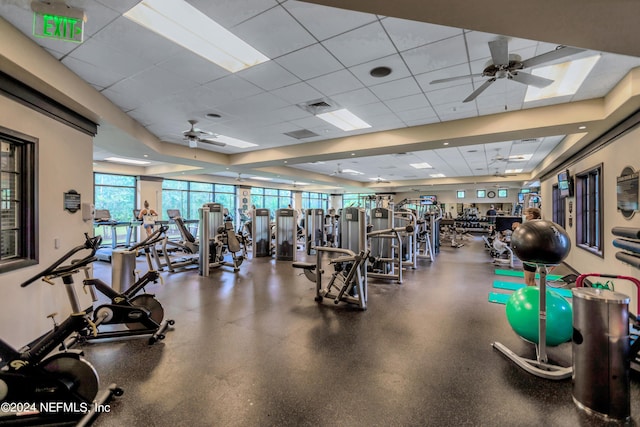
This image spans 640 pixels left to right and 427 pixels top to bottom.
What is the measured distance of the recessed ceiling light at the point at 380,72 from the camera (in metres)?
3.35

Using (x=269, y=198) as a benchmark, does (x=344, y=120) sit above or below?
above

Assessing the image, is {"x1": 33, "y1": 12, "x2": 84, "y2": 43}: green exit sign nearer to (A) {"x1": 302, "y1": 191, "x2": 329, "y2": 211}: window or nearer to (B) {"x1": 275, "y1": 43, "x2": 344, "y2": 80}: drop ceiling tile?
(B) {"x1": 275, "y1": 43, "x2": 344, "y2": 80}: drop ceiling tile

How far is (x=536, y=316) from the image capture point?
8.55 ft

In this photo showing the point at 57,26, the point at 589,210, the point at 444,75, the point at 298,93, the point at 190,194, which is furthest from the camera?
the point at 190,194

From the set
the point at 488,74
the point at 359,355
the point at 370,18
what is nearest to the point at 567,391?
the point at 359,355

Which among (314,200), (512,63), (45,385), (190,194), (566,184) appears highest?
(512,63)

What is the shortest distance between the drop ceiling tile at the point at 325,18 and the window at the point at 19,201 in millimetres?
2883

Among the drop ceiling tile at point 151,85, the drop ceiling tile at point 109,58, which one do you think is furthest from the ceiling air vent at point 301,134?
the drop ceiling tile at point 109,58

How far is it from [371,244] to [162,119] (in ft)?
16.1

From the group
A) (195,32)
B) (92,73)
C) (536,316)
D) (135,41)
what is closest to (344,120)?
(195,32)

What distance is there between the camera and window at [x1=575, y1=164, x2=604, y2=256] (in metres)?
5.04

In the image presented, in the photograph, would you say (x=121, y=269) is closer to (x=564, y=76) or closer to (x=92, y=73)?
(x=92, y=73)

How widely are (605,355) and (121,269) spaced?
5.14m

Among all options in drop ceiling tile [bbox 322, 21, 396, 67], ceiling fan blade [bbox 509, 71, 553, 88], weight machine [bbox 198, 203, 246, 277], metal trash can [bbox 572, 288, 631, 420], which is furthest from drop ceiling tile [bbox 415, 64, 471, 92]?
weight machine [bbox 198, 203, 246, 277]
